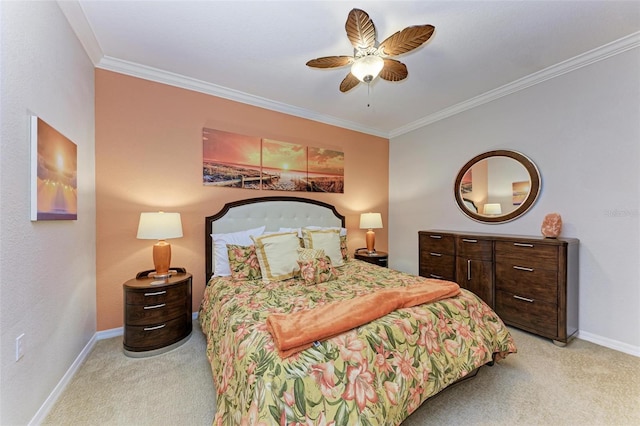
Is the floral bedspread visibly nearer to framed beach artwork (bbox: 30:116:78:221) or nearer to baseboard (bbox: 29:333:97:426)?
baseboard (bbox: 29:333:97:426)

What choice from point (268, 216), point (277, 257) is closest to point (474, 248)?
point (277, 257)

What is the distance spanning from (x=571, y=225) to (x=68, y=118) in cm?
462

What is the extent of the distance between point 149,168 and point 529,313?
13.8 ft

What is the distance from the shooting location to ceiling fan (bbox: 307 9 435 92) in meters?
1.54

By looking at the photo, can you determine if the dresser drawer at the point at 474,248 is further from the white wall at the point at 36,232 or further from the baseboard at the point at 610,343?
the white wall at the point at 36,232

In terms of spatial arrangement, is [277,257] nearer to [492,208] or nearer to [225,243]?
[225,243]

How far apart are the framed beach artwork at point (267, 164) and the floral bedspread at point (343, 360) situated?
1.53 m

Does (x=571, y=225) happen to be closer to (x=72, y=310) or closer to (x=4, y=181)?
(x=4, y=181)

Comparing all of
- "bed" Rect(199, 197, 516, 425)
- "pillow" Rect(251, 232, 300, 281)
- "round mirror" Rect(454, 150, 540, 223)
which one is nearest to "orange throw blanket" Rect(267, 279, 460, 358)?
"bed" Rect(199, 197, 516, 425)

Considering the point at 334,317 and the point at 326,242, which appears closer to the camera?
Answer: the point at 334,317

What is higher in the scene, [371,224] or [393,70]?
[393,70]

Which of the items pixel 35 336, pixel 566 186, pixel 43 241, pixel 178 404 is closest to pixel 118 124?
pixel 43 241

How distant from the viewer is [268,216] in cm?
320

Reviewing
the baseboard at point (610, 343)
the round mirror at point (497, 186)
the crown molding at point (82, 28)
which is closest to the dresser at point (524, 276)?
the baseboard at point (610, 343)
